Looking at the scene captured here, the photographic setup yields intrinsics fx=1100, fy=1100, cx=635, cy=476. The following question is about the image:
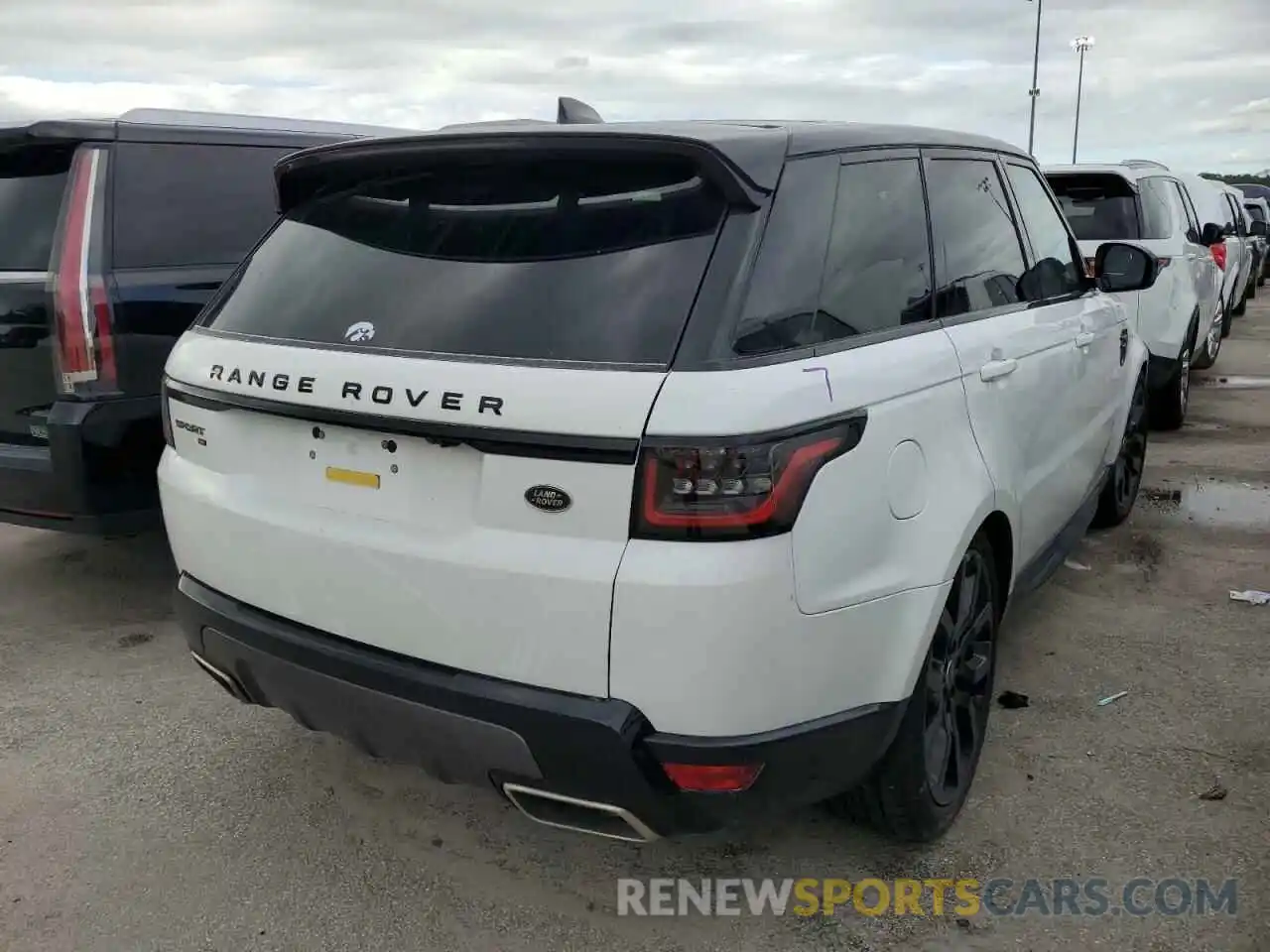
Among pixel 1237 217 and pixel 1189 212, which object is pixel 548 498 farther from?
pixel 1237 217

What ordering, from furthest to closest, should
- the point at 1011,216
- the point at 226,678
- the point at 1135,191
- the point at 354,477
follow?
the point at 1135,191 < the point at 1011,216 < the point at 226,678 < the point at 354,477

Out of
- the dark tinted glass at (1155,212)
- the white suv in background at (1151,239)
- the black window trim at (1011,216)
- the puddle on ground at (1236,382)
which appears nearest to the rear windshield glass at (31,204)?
the black window trim at (1011,216)


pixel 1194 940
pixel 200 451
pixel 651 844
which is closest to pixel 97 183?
pixel 200 451

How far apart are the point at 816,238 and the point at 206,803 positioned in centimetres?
233

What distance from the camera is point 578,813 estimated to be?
2.30m

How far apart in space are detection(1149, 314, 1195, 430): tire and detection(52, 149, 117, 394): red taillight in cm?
691

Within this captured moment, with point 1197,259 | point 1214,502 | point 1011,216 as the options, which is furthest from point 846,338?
point 1197,259

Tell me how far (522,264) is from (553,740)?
1.00 meters

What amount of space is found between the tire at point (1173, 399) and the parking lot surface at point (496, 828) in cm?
388

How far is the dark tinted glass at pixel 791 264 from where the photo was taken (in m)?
2.23

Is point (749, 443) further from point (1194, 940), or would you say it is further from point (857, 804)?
point (1194, 940)

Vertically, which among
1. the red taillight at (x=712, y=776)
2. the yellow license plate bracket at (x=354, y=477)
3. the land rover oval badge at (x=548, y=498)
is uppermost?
the land rover oval badge at (x=548, y=498)

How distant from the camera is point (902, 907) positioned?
2.73m

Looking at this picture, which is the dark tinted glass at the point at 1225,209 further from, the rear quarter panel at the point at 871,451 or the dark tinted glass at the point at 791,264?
the dark tinted glass at the point at 791,264
